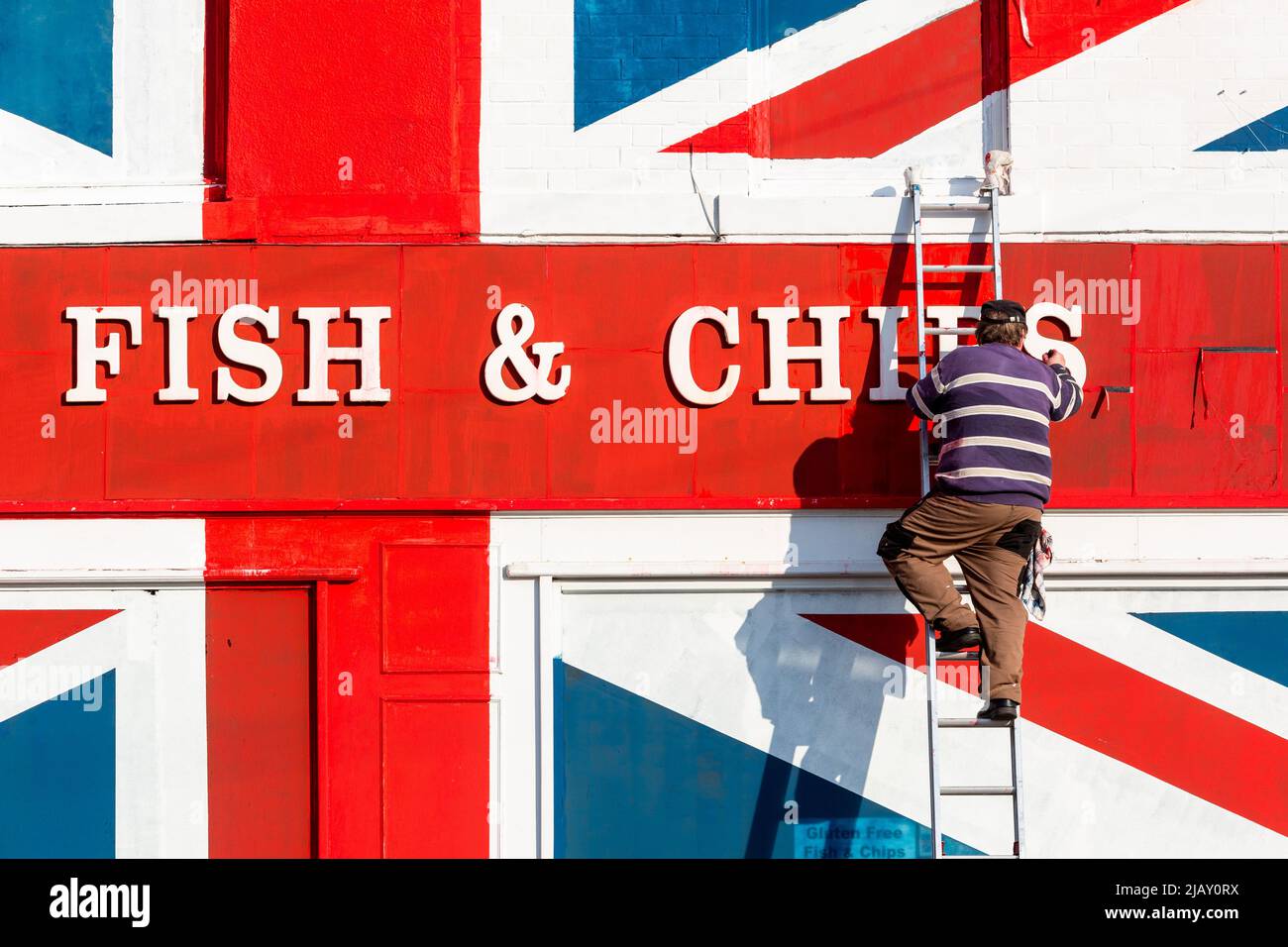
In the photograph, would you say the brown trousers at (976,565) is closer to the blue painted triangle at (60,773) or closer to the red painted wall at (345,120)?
the red painted wall at (345,120)

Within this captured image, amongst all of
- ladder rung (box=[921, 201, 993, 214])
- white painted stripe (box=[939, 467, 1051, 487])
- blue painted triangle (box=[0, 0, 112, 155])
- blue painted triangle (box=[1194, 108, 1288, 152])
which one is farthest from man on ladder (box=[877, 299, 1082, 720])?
blue painted triangle (box=[0, 0, 112, 155])

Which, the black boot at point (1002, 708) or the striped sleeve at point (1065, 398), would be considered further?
the striped sleeve at point (1065, 398)

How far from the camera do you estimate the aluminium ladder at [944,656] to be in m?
7.07

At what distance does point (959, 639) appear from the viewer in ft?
A: 22.5

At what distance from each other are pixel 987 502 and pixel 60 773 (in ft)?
17.4

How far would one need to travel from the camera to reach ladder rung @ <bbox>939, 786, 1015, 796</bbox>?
23.1 feet

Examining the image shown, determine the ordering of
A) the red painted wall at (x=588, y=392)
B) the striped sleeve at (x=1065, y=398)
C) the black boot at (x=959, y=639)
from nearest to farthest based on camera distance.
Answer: the black boot at (x=959, y=639) < the striped sleeve at (x=1065, y=398) < the red painted wall at (x=588, y=392)

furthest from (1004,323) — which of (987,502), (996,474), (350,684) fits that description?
(350,684)

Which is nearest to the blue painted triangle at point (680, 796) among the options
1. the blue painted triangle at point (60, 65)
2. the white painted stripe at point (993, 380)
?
the white painted stripe at point (993, 380)

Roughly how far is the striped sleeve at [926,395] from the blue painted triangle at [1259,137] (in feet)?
7.88

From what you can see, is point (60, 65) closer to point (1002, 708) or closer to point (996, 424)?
point (996, 424)

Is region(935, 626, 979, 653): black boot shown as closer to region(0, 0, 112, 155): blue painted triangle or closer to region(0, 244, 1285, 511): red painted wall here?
A: region(0, 244, 1285, 511): red painted wall

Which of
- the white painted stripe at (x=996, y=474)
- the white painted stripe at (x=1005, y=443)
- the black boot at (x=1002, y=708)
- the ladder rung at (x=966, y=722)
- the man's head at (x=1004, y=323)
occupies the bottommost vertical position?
the ladder rung at (x=966, y=722)

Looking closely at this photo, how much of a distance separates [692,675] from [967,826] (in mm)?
1767
